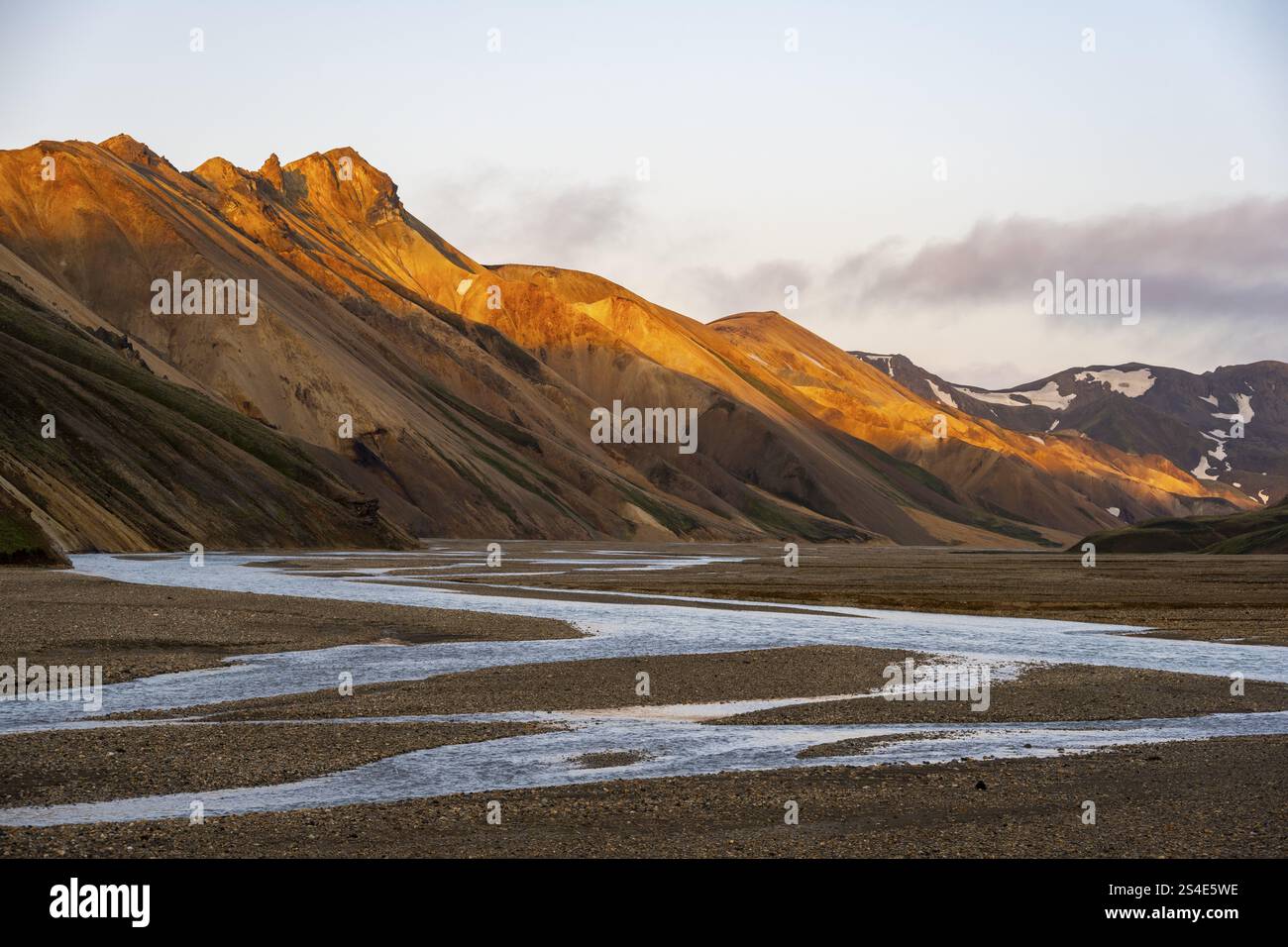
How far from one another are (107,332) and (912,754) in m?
113

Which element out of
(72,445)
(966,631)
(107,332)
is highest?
(107,332)

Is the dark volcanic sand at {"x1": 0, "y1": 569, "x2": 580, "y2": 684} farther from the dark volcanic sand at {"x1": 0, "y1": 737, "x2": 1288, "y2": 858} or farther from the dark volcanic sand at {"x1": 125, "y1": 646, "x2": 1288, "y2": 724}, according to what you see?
the dark volcanic sand at {"x1": 0, "y1": 737, "x2": 1288, "y2": 858}

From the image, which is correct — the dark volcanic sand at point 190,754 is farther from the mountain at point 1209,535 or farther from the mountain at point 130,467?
the mountain at point 1209,535

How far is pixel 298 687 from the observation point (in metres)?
26.0

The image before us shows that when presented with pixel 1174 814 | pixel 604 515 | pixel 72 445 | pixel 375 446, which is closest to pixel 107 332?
pixel 375 446

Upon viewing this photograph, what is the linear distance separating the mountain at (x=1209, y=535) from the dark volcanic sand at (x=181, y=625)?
101m

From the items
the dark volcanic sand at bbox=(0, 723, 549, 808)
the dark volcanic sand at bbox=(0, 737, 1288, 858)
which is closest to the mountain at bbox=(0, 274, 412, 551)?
the dark volcanic sand at bbox=(0, 723, 549, 808)

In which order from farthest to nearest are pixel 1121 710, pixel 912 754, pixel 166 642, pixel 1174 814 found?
pixel 166 642 < pixel 1121 710 < pixel 912 754 < pixel 1174 814

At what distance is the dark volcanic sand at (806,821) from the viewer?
13062 mm

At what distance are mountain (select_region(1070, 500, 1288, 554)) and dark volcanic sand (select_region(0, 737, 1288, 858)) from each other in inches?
4564

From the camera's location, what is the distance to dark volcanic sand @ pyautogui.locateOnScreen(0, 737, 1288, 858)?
1306 cm
